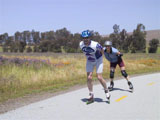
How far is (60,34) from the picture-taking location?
102000 mm

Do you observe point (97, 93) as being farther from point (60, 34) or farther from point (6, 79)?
point (60, 34)

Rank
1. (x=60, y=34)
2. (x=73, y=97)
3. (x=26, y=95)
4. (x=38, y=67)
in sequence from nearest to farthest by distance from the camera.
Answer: (x=73, y=97) < (x=26, y=95) < (x=38, y=67) < (x=60, y=34)

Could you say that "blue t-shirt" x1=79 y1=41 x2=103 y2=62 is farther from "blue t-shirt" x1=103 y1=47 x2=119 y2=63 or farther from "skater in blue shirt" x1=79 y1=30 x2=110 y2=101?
"blue t-shirt" x1=103 y1=47 x2=119 y2=63

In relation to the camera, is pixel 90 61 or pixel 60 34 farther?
pixel 60 34

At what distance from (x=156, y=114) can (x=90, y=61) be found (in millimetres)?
2441

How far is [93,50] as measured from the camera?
6715mm

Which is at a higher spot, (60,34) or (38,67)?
(60,34)

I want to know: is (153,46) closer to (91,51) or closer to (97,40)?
(97,40)

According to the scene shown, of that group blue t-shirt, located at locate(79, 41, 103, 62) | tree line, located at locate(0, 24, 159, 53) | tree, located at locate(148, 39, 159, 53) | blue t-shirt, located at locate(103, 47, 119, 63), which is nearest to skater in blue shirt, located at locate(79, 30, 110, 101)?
blue t-shirt, located at locate(79, 41, 103, 62)

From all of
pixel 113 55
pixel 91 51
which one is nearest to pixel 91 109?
pixel 91 51

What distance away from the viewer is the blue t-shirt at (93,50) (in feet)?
21.9

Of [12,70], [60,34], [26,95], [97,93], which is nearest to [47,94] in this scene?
[26,95]

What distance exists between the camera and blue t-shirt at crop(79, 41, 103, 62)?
263 inches

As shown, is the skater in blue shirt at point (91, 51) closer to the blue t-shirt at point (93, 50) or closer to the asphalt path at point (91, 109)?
the blue t-shirt at point (93, 50)
